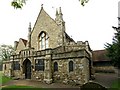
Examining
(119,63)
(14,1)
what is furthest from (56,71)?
(14,1)

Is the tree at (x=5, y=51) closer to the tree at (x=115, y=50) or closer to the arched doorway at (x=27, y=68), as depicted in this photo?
the arched doorway at (x=27, y=68)

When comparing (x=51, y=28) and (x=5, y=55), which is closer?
(x=51, y=28)

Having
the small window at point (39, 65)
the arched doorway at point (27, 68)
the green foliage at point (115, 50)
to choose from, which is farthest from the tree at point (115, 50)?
the arched doorway at point (27, 68)

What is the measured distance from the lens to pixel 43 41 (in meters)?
33.8

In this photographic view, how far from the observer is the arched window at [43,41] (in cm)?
3328

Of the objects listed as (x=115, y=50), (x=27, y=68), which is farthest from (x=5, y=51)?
(x=115, y=50)

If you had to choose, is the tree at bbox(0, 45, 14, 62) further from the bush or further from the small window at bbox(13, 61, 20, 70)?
the bush

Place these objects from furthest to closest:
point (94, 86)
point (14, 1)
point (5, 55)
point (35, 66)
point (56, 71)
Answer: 1. point (5, 55)
2. point (35, 66)
3. point (56, 71)
4. point (94, 86)
5. point (14, 1)

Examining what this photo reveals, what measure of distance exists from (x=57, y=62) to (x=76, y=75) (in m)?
3.89

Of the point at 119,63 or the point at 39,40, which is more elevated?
the point at 39,40

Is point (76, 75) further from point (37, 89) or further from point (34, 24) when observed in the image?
point (34, 24)

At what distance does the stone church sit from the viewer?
75.9ft

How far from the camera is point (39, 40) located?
1348 inches

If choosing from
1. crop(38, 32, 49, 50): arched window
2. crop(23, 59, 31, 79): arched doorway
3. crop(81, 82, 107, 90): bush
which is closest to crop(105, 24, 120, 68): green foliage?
crop(38, 32, 49, 50): arched window
